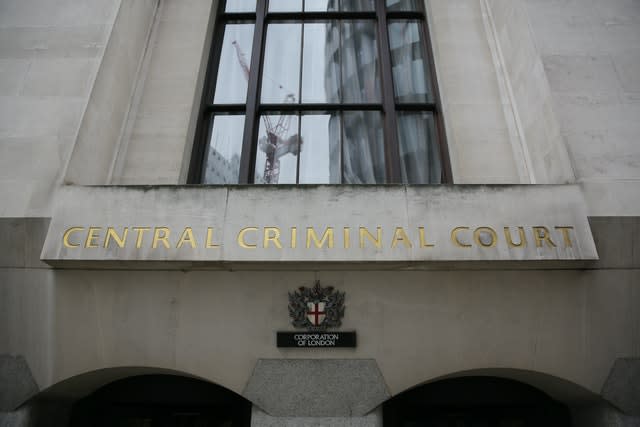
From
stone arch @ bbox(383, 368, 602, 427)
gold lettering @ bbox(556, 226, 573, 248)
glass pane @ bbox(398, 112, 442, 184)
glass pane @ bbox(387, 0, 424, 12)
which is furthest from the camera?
glass pane @ bbox(387, 0, 424, 12)

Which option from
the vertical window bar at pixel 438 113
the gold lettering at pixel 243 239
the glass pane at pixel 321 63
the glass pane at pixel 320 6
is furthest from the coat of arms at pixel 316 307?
the glass pane at pixel 320 6

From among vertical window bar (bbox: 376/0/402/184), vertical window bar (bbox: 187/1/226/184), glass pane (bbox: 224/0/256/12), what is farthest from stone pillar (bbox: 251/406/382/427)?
glass pane (bbox: 224/0/256/12)

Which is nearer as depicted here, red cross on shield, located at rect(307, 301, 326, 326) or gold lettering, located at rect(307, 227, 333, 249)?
gold lettering, located at rect(307, 227, 333, 249)

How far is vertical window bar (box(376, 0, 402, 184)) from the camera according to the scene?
24.1 feet

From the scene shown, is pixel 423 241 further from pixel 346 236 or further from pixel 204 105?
pixel 204 105

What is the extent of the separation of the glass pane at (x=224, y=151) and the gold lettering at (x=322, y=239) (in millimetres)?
2790

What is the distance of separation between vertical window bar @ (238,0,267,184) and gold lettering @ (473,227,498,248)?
407 cm

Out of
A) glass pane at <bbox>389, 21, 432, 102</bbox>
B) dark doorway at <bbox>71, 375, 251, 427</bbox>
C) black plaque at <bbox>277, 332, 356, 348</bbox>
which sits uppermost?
glass pane at <bbox>389, 21, 432, 102</bbox>

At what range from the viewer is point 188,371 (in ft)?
18.0

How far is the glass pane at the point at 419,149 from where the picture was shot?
7453 mm

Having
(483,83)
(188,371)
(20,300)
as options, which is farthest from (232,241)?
(483,83)

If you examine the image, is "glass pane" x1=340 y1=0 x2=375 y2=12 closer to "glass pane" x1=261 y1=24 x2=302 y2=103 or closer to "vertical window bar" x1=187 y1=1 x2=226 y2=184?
"glass pane" x1=261 y1=24 x2=302 y2=103

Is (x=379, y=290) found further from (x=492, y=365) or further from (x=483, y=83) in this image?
(x=483, y=83)

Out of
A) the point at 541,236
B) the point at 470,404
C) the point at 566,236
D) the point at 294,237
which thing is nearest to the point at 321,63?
the point at 294,237
